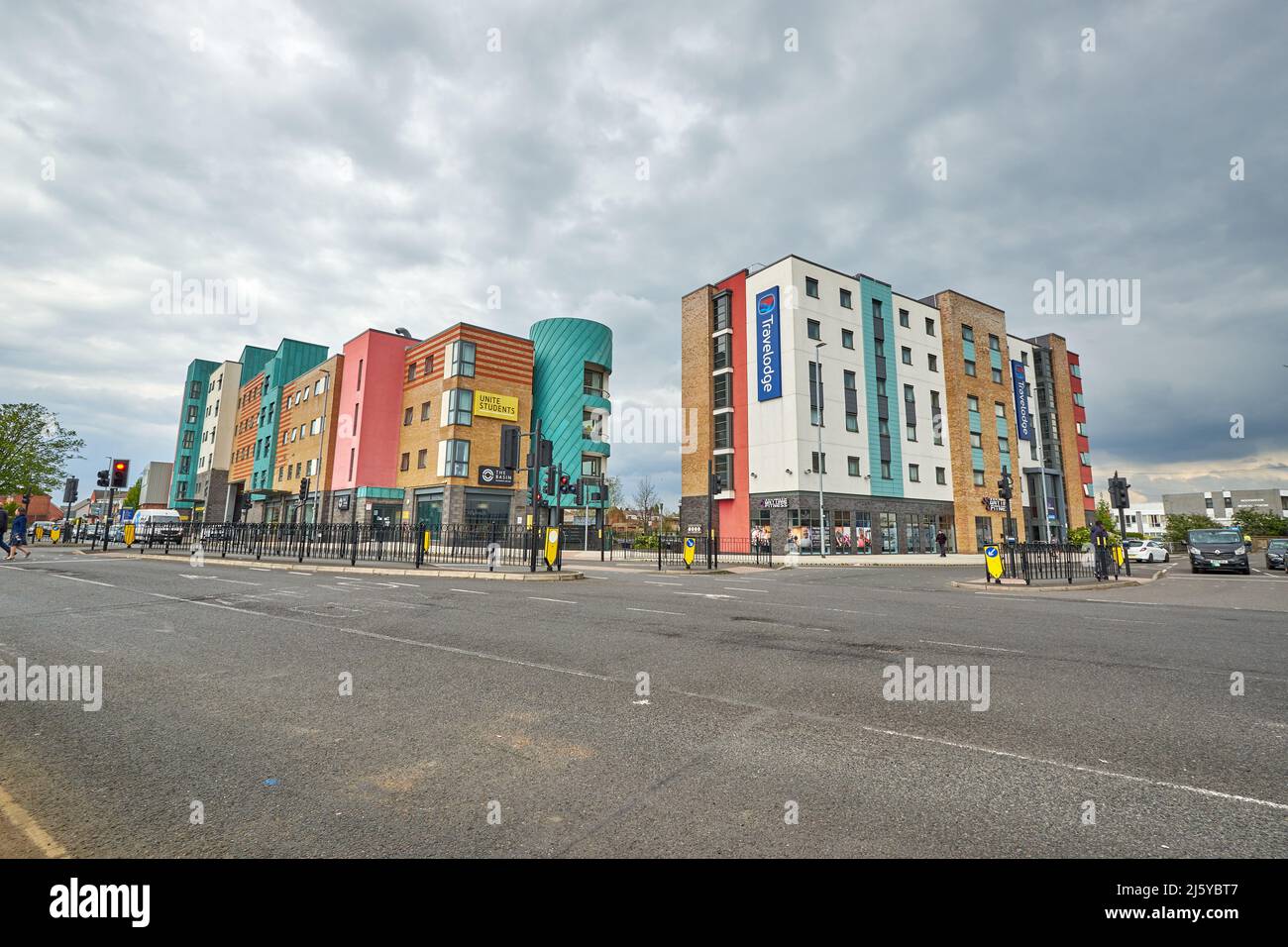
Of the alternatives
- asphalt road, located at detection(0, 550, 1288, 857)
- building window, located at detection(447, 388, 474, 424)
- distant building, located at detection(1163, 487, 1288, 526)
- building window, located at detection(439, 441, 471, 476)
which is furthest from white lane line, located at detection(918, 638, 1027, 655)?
distant building, located at detection(1163, 487, 1288, 526)

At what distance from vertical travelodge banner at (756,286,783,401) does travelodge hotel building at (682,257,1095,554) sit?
9cm

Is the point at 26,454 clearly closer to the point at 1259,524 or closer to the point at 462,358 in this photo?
the point at 462,358

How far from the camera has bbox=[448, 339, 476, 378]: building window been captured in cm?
3988

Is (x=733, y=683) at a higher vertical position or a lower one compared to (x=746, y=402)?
lower

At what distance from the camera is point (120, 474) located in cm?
2667

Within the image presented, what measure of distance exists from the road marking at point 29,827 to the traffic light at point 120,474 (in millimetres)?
30787

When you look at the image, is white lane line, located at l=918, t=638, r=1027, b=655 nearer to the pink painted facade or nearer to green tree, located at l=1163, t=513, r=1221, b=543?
the pink painted facade

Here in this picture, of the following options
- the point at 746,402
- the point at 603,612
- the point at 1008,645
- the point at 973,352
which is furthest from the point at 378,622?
the point at 973,352

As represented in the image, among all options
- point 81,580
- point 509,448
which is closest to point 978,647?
point 509,448

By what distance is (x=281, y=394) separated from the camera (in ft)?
182

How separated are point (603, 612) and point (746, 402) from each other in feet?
104

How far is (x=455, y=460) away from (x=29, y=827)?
1474 inches
